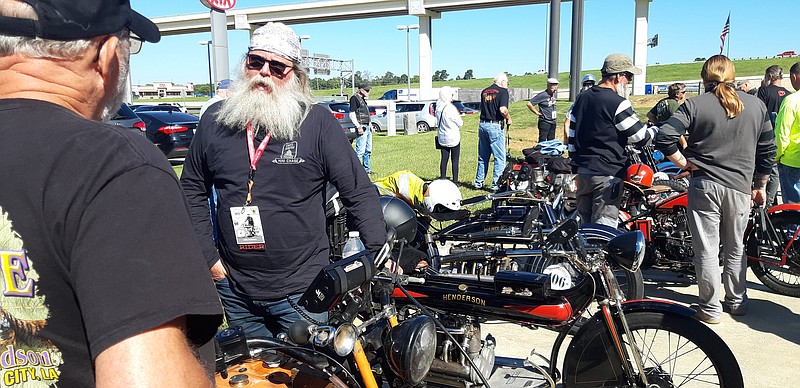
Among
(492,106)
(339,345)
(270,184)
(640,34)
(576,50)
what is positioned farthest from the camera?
(640,34)

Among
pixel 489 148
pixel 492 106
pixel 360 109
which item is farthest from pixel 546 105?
pixel 360 109

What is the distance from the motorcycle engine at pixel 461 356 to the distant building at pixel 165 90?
4179 inches

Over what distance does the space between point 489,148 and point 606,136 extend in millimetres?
5060

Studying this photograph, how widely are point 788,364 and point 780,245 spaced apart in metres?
1.55

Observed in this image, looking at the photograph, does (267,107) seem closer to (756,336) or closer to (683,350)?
(683,350)

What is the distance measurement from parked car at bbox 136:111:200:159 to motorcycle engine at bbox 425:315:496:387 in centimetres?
1296

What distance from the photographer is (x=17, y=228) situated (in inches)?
36.1

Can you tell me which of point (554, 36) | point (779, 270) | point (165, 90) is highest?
point (165, 90)

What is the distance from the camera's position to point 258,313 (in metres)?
2.78

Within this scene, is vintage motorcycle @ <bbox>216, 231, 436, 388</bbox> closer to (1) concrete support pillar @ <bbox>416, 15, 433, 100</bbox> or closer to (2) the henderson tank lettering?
(2) the henderson tank lettering

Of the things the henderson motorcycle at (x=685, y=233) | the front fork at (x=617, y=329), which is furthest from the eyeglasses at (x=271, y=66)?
the henderson motorcycle at (x=685, y=233)

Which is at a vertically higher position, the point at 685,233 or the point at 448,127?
the point at 448,127

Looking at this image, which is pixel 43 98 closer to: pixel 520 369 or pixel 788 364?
pixel 520 369

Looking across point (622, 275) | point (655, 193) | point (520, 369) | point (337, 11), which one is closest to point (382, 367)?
point (520, 369)
